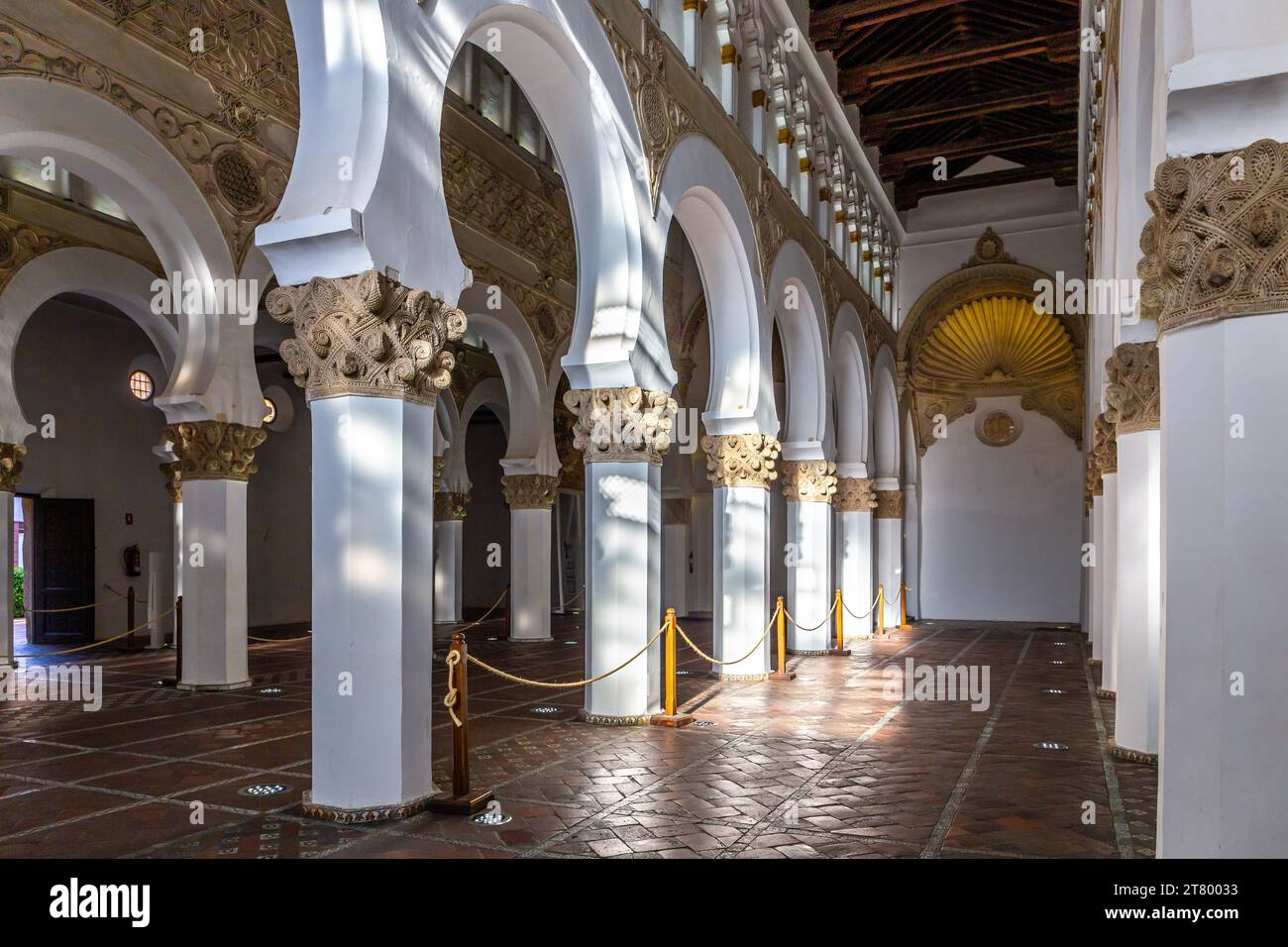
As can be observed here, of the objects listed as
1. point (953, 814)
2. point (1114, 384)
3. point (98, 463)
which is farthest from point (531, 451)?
point (953, 814)

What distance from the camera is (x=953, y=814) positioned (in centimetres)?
548

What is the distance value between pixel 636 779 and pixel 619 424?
2883mm

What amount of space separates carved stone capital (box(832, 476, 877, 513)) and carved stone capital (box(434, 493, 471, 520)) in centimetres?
631

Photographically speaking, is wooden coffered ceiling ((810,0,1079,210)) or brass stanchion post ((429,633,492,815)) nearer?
brass stanchion post ((429,633,492,815))

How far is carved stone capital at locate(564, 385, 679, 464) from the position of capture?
8.05 metres

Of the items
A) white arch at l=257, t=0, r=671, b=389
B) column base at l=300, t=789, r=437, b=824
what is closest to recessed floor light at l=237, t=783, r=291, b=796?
column base at l=300, t=789, r=437, b=824

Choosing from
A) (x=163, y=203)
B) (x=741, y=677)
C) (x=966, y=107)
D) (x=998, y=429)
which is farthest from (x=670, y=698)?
(x=998, y=429)

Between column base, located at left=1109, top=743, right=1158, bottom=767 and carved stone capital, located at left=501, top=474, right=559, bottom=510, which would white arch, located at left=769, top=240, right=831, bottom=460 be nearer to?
carved stone capital, located at left=501, top=474, right=559, bottom=510

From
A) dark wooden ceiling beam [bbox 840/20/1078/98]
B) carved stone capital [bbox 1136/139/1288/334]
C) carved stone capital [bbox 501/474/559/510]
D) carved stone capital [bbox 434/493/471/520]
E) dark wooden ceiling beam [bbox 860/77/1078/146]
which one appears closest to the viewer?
carved stone capital [bbox 1136/139/1288/334]

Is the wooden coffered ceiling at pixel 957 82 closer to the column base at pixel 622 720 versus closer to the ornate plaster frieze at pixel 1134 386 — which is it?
the ornate plaster frieze at pixel 1134 386

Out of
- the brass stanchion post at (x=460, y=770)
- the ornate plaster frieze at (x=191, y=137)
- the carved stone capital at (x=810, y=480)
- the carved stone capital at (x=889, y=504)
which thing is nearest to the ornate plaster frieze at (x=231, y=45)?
the ornate plaster frieze at (x=191, y=137)

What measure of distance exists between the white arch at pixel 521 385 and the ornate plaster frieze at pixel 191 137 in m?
3.88

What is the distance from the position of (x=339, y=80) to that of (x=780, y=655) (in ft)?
25.2

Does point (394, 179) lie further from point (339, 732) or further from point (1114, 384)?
point (1114, 384)
